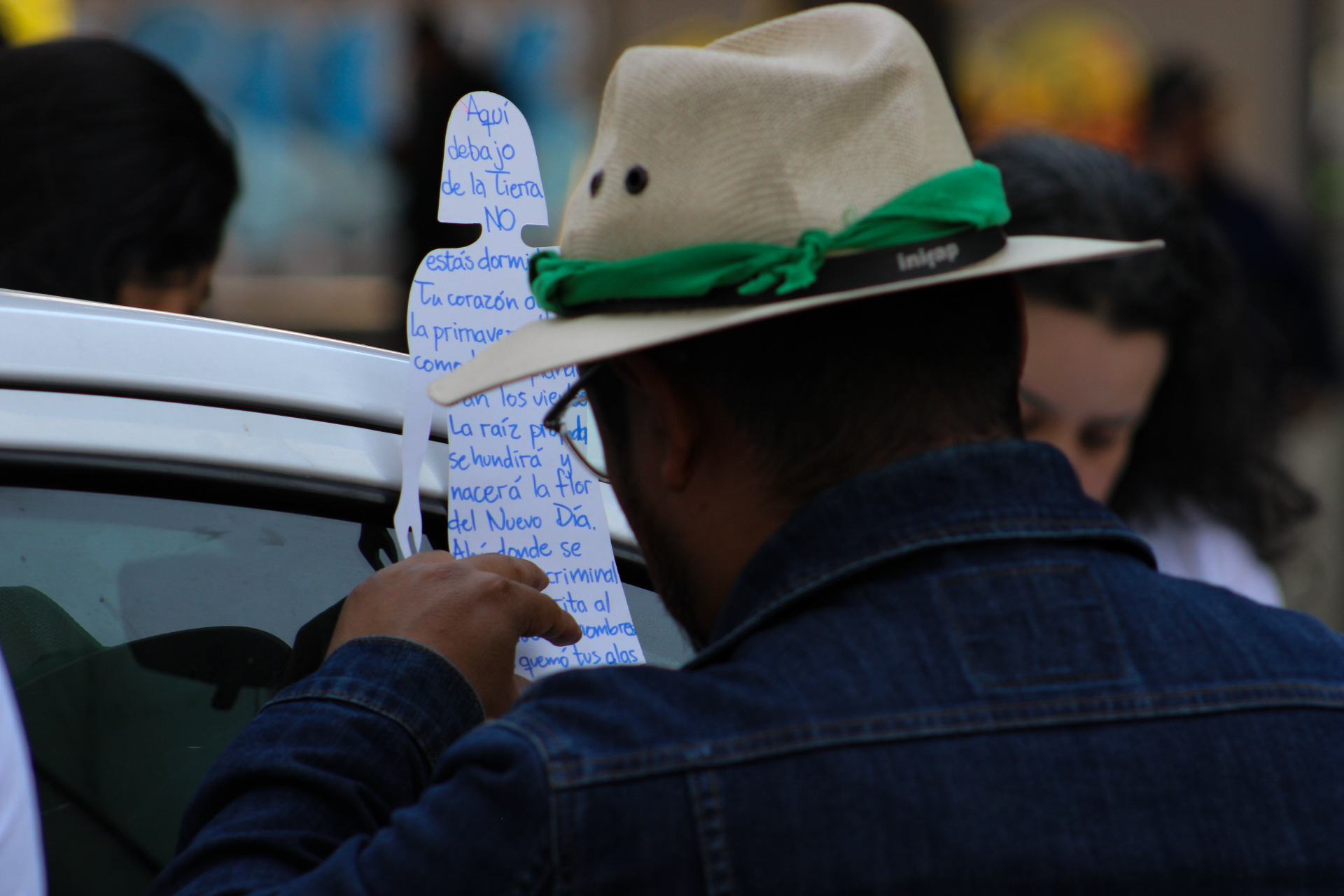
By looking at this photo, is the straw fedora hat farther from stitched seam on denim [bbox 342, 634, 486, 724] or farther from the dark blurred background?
the dark blurred background

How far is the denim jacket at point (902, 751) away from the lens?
3.18ft

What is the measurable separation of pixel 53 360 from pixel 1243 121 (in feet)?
26.0

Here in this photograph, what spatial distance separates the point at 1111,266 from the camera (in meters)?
2.65

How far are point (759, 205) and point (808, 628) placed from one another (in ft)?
1.22

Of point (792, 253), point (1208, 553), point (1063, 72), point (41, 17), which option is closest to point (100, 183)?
point (792, 253)

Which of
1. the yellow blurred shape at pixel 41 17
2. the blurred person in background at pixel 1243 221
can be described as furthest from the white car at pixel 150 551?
the yellow blurred shape at pixel 41 17

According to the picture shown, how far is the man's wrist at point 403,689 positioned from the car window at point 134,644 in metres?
0.21

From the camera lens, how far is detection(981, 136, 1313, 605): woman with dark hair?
262cm

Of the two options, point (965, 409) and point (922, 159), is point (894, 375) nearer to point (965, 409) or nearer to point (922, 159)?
point (965, 409)

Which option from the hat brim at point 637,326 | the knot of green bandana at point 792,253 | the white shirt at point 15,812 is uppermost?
the knot of green bandana at point 792,253

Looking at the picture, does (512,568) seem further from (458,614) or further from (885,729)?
(885,729)

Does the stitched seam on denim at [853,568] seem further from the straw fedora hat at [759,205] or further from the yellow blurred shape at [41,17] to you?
the yellow blurred shape at [41,17]

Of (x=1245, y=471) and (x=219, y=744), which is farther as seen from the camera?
(x=1245, y=471)

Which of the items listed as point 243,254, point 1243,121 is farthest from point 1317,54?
point 243,254
